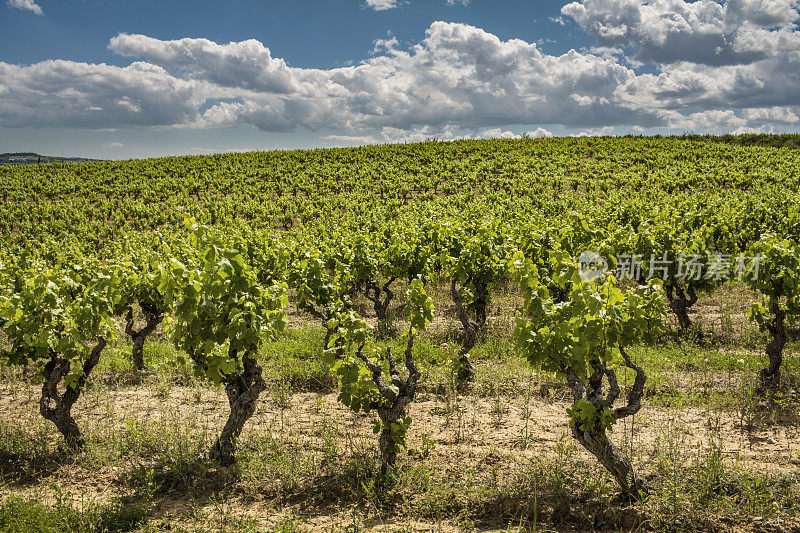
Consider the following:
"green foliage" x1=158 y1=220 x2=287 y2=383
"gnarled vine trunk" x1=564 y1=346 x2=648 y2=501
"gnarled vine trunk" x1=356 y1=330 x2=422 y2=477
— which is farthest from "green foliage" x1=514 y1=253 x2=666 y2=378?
"green foliage" x1=158 y1=220 x2=287 y2=383

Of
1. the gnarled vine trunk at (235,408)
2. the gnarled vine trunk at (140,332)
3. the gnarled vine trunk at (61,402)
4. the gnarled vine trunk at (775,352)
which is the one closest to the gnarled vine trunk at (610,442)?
the gnarled vine trunk at (235,408)

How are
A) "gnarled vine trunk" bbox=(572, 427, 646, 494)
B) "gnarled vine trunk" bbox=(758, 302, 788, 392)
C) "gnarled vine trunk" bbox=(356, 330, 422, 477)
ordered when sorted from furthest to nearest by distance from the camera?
"gnarled vine trunk" bbox=(758, 302, 788, 392) < "gnarled vine trunk" bbox=(356, 330, 422, 477) < "gnarled vine trunk" bbox=(572, 427, 646, 494)

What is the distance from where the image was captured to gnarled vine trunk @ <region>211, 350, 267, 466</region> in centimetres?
645

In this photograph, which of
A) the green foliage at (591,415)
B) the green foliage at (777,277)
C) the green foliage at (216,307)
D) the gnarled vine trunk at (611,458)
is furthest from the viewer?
the green foliage at (777,277)

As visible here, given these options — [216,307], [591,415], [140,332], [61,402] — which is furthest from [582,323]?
[140,332]

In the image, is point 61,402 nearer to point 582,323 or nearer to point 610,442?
point 582,323

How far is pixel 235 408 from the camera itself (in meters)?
6.53

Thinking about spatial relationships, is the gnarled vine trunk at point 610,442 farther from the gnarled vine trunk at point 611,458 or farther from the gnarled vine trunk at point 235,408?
the gnarled vine trunk at point 235,408

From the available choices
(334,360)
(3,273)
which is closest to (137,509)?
(334,360)

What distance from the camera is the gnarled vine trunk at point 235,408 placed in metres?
6.45

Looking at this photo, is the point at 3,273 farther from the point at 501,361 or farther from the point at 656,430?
the point at 656,430

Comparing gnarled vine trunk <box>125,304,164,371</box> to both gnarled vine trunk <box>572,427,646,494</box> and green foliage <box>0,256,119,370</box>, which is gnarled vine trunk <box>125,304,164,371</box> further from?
gnarled vine trunk <box>572,427,646,494</box>

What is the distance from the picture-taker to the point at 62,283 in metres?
7.38

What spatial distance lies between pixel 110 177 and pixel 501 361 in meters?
44.6
